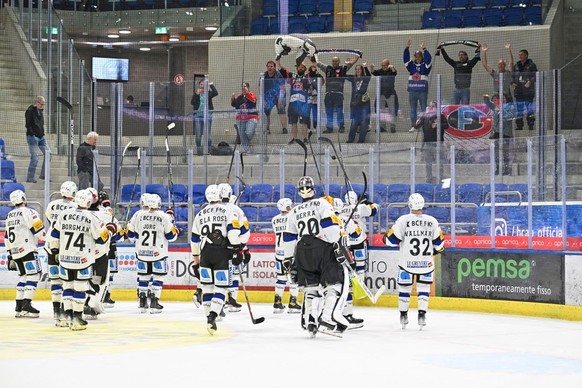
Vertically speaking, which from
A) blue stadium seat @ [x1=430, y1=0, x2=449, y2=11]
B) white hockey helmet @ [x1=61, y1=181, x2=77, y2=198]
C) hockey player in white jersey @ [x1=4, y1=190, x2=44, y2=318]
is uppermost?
blue stadium seat @ [x1=430, y1=0, x2=449, y2=11]

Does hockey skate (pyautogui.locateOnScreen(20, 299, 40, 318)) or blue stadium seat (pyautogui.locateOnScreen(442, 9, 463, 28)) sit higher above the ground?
blue stadium seat (pyautogui.locateOnScreen(442, 9, 463, 28))

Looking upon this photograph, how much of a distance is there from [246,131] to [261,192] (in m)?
1.22

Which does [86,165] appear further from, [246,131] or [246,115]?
[246,115]

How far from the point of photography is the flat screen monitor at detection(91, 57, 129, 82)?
27500 mm

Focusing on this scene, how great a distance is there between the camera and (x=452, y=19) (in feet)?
76.6

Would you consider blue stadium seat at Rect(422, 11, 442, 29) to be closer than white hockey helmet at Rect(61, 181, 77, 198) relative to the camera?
No

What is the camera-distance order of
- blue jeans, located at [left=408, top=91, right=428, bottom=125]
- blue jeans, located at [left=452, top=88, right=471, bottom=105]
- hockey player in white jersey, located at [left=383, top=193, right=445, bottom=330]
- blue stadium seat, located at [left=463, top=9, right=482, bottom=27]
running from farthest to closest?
blue stadium seat, located at [left=463, top=9, right=482, bottom=27] → blue jeans, located at [left=408, top=91, right=428, bottom=125] → blue jeans, located at [left=452, top=88, right=471, bottom=105] → hockey player in white jersey, located at [left=383, top=193, right=445, bottom=330]

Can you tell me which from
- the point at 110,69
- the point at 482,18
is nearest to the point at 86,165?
the point at 482,18

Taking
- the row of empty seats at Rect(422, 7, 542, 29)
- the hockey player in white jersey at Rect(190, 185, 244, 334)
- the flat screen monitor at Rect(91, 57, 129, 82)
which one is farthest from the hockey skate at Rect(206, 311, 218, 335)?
the flat screen monitor at Rect(91, 57, 129, 82)

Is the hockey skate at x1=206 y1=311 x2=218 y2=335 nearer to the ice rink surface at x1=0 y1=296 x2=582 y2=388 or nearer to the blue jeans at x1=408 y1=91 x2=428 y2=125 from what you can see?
Result: the ice rink surface at x1=0 y1=296 x2=582 y2=388

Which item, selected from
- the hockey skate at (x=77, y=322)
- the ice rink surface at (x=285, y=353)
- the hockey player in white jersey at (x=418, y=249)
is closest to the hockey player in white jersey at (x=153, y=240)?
the ice rink surface at (x=285, y=353)

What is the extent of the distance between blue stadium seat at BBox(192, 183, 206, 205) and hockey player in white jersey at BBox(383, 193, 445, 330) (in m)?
5.11

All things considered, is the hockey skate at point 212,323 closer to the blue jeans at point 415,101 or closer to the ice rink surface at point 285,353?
the ice rink surface at point 285,353

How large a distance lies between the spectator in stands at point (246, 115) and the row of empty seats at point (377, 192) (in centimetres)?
88
